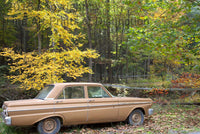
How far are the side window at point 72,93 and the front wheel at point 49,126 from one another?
0.78 metres

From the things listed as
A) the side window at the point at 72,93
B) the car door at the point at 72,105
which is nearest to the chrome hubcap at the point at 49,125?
the car door at the point at 72,105

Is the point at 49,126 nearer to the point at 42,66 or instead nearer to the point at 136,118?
the point at 136,118

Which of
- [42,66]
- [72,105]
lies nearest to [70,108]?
[72,105]

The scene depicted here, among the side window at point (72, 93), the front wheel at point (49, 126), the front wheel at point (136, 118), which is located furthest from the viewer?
the front wheel at point (136, 118)

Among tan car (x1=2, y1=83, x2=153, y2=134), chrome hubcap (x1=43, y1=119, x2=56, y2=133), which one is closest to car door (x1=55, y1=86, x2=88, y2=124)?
tan car (x1=2, y1=83, x2=153, y2=134)

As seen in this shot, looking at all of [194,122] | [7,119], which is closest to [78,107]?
[7,119]

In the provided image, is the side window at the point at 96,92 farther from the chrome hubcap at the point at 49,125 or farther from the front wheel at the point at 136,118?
the chrome hubcap at the point at 49,125

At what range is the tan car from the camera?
17.4ft

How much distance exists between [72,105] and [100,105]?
1080mm

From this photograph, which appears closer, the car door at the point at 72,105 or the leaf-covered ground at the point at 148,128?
the car door at the point at 72,105

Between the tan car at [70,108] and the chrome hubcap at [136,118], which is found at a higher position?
the tan car at [70,108]

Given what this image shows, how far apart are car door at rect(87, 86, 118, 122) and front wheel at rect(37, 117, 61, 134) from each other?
3.72ft

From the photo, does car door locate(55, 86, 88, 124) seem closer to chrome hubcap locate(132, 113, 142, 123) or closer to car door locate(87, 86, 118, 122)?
car door locate(87, 86, 118, 122)

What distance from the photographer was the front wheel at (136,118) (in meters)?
7.23
